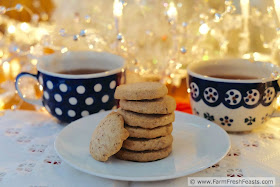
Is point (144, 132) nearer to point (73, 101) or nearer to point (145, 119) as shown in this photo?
point (145, 119)

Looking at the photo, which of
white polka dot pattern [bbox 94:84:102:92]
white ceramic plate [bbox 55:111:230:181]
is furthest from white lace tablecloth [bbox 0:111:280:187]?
white polka dot pattern [bbox 94:84:102:92]

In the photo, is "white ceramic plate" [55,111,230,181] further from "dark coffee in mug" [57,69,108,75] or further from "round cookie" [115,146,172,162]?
"dark coffee in mug" [57,69,108,75]

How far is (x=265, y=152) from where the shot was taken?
667mm

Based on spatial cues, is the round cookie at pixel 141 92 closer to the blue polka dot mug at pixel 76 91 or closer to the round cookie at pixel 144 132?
the round cookie at pixel 144 132

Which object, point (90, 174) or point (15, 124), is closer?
point (90, 174)

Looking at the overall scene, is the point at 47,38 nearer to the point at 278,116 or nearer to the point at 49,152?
the point at 49,152

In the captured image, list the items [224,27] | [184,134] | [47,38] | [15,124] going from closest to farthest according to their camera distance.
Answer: [184,134], [15,124], [47,38], [224,27]

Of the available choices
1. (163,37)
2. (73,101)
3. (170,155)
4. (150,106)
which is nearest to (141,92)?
(150,106)

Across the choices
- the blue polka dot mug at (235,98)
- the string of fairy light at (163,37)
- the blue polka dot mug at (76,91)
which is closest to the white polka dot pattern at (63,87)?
the blue polka dot mug at (76,91)

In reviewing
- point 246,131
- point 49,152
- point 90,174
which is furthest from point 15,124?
point 246,131

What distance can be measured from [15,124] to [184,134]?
0.39 m

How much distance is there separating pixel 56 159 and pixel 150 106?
20 centimetres

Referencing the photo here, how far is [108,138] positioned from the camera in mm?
572

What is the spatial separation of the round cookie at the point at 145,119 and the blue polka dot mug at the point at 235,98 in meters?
0.17
